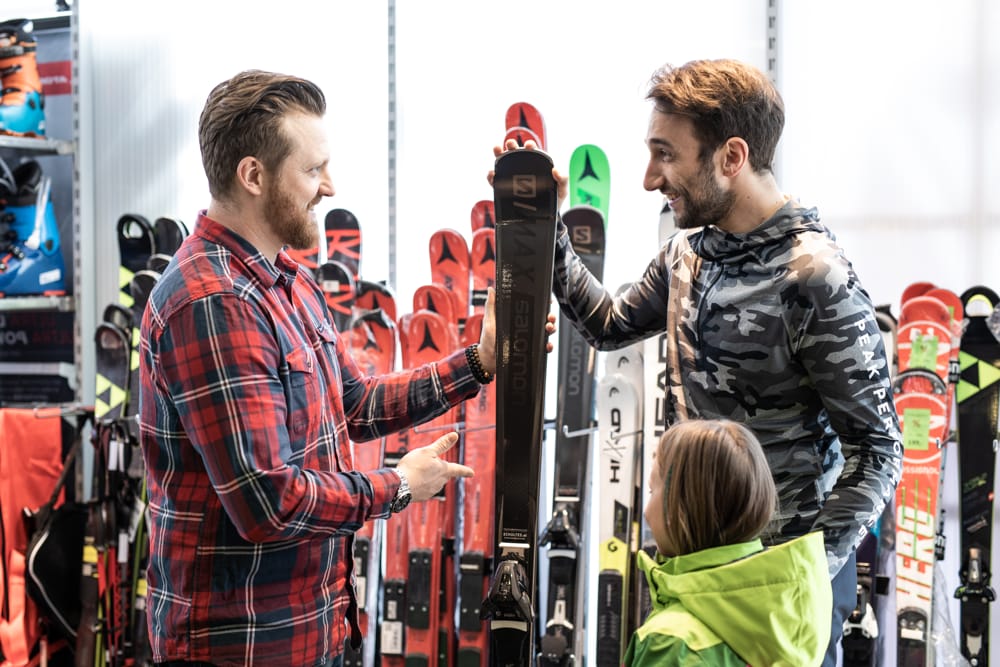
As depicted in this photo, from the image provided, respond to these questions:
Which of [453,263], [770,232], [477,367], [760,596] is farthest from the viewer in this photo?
[453,263]

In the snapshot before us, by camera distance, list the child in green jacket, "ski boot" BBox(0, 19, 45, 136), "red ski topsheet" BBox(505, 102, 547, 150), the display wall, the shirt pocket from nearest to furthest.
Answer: the child in green jacket
the shirt pocket
"red ski topsheet" BBox(505, 102, 547, 150)
the display wall
"ski boot" BBox(0, 19, 45, 136)

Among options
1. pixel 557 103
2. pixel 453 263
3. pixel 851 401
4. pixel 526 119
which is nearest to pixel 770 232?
Answer: pixel 851 401

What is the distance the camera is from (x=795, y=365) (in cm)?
154

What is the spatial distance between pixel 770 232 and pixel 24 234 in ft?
9.27

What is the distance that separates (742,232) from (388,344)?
5.22ft

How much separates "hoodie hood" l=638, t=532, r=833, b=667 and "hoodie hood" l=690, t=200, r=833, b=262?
50 centimetres

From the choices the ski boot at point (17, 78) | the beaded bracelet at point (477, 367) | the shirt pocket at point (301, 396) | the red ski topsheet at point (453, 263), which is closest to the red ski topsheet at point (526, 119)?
the red ski topsheet at point (453, 263)

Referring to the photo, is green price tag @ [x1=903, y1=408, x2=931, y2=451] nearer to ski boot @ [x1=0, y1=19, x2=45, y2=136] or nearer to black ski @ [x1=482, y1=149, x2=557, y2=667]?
black ski @ [x1=482, y1=149, x2=557, y2=667]

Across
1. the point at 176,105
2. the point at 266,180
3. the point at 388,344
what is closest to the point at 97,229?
the point at 176,105

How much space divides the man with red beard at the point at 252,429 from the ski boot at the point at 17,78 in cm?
226

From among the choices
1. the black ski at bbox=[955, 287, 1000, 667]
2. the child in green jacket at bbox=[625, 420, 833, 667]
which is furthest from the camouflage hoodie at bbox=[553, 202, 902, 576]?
the black ski at bbox=[955, 287, 1000, 667]

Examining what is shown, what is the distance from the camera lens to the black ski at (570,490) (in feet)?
9.14

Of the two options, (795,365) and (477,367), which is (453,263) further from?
(795,365)

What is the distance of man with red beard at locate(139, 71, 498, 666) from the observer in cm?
135
